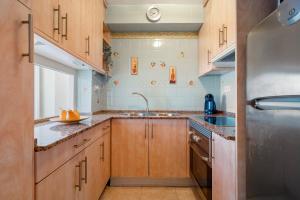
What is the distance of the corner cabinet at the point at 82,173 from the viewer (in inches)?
47.5

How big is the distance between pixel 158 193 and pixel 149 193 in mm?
103

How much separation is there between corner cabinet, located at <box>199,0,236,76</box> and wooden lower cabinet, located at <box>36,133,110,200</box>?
1341 mm

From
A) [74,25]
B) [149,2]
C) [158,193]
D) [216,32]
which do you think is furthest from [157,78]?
[74,25]

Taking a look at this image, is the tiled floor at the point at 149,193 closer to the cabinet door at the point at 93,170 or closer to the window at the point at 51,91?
the cabinet door at the point at 93,170

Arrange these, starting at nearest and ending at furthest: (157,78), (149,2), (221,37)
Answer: (221,37), (149,2), (157,78)

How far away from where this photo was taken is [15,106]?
2.82 ft

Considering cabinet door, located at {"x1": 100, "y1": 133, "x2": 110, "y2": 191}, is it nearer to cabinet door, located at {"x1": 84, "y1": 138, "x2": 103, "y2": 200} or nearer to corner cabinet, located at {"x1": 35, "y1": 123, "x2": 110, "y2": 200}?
corner cabinet, located at {"x1": 35, "y1": 123, "x2": 110, "y2": 200}

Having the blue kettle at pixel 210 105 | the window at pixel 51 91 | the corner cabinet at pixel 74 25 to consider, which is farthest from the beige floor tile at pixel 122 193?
the corner cabinet at pixel 74 25

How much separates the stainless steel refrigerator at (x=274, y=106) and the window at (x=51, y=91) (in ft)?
6.01

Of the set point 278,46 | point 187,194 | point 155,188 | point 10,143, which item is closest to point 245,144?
point 278,46

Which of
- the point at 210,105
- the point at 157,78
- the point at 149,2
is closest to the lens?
the point at 149,2

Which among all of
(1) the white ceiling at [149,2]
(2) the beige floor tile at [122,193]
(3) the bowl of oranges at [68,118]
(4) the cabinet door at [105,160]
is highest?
(1) the white ceiling at [149,2]

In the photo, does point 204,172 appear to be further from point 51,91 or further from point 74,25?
point 51,91

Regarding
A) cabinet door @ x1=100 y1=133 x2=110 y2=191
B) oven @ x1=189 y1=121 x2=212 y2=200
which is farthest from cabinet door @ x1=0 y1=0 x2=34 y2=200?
cabinet door @ x1=100 y1=133 x2=110 y2=191
